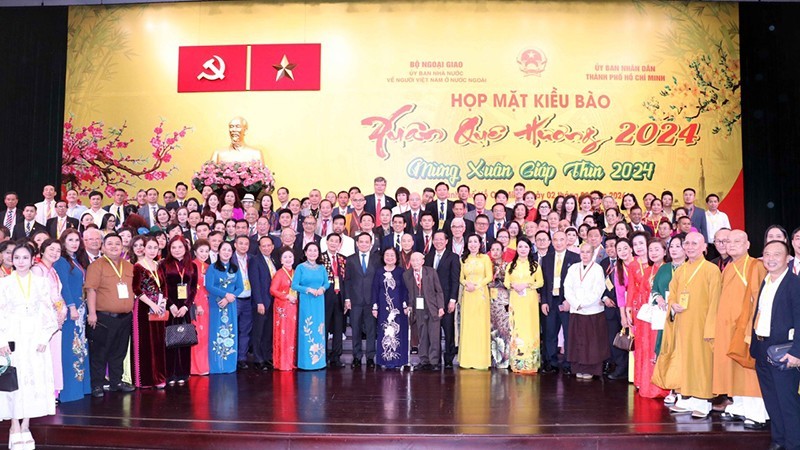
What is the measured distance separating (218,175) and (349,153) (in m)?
2.56

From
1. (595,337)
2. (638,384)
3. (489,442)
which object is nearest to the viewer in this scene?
(489,442)

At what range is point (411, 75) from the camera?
420 inches

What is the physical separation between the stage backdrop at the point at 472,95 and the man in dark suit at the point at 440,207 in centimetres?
240

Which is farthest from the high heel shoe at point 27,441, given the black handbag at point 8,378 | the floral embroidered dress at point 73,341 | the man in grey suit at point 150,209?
the man in grey suit at point 150,209

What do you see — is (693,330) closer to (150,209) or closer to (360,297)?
(360,297)

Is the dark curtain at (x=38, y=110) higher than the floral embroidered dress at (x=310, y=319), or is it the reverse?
the dark curtain at (x=38, y=110)

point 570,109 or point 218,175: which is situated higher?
point 570,109

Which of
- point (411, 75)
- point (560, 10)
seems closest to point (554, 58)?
point (560, 10)

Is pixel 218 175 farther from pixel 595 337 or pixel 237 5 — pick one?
pixel 595 337

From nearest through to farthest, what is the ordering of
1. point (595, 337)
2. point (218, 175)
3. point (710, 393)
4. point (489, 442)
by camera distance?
point (489, 442), point (710, 393), point (595, 337), point (218, 175)

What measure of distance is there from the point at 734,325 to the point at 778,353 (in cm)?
53

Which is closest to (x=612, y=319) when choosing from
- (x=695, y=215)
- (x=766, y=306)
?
(x=766, y=306)

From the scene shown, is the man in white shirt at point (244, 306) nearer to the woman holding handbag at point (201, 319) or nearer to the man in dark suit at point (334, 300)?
the woman holding handbag at point (201, 319)

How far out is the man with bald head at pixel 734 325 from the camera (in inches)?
189
